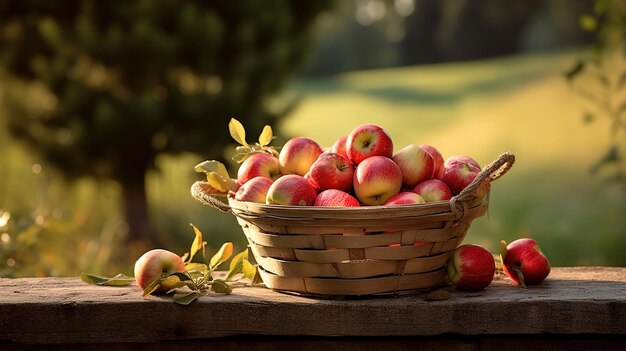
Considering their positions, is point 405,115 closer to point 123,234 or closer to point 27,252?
point 123,234

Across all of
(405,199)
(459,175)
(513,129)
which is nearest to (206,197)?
(405,199)

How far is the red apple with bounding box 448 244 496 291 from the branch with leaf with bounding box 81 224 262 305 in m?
0.48

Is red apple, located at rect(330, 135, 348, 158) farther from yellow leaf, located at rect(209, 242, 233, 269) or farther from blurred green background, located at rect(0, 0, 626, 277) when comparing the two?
blurred green background, located at rect(0, 0, 626, 277)

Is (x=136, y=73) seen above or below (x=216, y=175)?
above

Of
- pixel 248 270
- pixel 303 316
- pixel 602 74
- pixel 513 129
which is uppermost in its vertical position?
pixel 513 129

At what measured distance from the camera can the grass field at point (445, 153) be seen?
479cm

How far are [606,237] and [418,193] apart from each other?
4.97 metres

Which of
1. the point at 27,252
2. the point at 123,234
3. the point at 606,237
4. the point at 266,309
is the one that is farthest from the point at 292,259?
the point at 606,237

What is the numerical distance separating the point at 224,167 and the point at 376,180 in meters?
0.39

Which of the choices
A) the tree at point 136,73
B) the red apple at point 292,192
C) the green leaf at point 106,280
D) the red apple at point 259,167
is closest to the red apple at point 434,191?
the red apple at point 292,192

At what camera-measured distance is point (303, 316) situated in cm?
180

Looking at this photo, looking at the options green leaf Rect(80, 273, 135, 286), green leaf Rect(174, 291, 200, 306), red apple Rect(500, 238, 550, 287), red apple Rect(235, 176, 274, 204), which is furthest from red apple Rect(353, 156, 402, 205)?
green leaf Rect(80, 273, 135, 286)

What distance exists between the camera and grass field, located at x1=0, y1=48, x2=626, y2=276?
4.79m

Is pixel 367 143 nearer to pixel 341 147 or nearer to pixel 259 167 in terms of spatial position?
pixel 341 147
